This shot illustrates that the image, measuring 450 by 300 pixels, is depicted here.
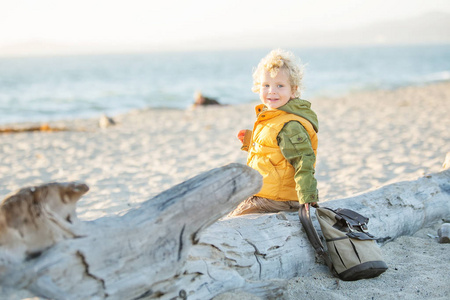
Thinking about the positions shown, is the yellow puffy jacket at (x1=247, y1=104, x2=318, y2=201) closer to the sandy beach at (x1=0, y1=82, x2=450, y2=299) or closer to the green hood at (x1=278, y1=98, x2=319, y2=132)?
the green hood at (x1=278, y1=98, x2=319, y2=132)

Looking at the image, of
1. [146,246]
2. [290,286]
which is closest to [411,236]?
[290,286]

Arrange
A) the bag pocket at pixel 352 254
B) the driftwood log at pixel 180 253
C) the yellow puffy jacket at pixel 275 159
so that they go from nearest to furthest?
the driftwood log at pixel 180 253, the bag pocket at pixel 352 254, the yellow puffy jacket at pixel 275 159

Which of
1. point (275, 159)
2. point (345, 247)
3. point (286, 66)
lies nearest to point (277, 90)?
point (286, 66)

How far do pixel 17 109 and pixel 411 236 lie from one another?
1747 cm

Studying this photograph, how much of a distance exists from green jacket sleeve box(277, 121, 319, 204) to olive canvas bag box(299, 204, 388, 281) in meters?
0.11

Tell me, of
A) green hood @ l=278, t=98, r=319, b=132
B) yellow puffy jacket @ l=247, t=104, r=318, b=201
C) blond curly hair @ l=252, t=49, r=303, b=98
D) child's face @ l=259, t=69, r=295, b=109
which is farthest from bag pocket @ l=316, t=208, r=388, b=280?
blond curly hair @ l=252, t=49, r=303, b=98

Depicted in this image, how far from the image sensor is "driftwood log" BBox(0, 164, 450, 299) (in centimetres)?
193

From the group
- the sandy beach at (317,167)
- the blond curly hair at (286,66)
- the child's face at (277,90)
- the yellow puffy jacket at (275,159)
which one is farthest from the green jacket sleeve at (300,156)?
the sandy beach at (317,167)

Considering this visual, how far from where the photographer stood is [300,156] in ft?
9.38

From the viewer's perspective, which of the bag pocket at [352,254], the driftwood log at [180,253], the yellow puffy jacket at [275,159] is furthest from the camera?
the yellow puffy jacket at [275,159]

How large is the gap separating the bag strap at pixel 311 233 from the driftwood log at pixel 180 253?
0.06 m

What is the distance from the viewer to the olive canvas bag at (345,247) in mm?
2766

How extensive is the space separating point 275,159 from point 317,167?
3.25 metres

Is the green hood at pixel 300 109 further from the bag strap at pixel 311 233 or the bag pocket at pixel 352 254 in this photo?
the bag pocket at pixel 352 254
